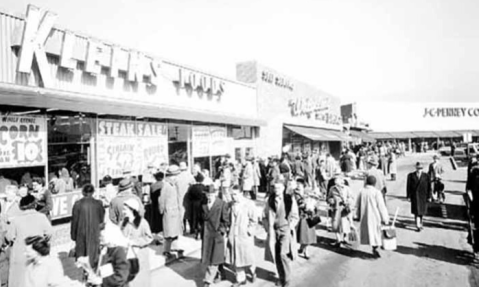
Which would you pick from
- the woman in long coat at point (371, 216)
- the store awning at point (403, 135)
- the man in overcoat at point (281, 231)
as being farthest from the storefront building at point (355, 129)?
the man in overcoat at point (281, 231)

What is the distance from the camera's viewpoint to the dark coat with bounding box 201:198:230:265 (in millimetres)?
6593

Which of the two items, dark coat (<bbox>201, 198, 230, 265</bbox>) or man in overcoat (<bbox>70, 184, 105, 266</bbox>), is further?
man in overcoat (<bbox>70, 184, 105, 266</bbox>)

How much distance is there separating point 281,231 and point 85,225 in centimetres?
345

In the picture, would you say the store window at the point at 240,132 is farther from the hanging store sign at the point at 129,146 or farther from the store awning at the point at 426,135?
the store awning at the point at 426,135

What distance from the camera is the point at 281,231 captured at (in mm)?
6812

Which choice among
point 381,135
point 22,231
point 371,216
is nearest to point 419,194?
point 371,216

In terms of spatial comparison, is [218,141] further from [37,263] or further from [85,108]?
[37,263]

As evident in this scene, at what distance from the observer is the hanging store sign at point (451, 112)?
6294cm

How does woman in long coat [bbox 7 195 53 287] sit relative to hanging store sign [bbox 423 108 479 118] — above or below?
below

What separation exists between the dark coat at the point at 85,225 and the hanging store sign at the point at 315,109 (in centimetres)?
2109

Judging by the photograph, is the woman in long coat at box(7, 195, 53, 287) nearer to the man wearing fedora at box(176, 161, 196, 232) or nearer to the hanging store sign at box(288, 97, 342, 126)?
the man wearing fedora at box(176, 161, 196, 232)

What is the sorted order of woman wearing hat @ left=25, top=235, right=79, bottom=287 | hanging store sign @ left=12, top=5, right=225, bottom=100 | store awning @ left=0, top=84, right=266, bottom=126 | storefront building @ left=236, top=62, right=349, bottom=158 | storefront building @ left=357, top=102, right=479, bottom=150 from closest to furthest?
woman wearing hat @ left=25, top=235, right=79, bottom=287
store awning @ left=0, top=84, right=266, bottom=126
hanging store sign @ left=12, top=5, right=225, bottom=100
storefront building @ left=236, top=62, right=349, bottom=158
storefront building @ left=357, top=102, right=479, bottom=150

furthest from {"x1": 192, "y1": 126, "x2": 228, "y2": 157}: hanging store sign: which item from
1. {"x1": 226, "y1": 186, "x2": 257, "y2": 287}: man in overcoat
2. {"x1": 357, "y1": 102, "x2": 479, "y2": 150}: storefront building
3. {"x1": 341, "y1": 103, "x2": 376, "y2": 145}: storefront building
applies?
{"x1": 357, "y1": 102, "x2": 479, "y2": 150}: storefront building

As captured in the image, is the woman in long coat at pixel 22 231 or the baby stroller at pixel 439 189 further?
the baby stroller at pixel 439 189
